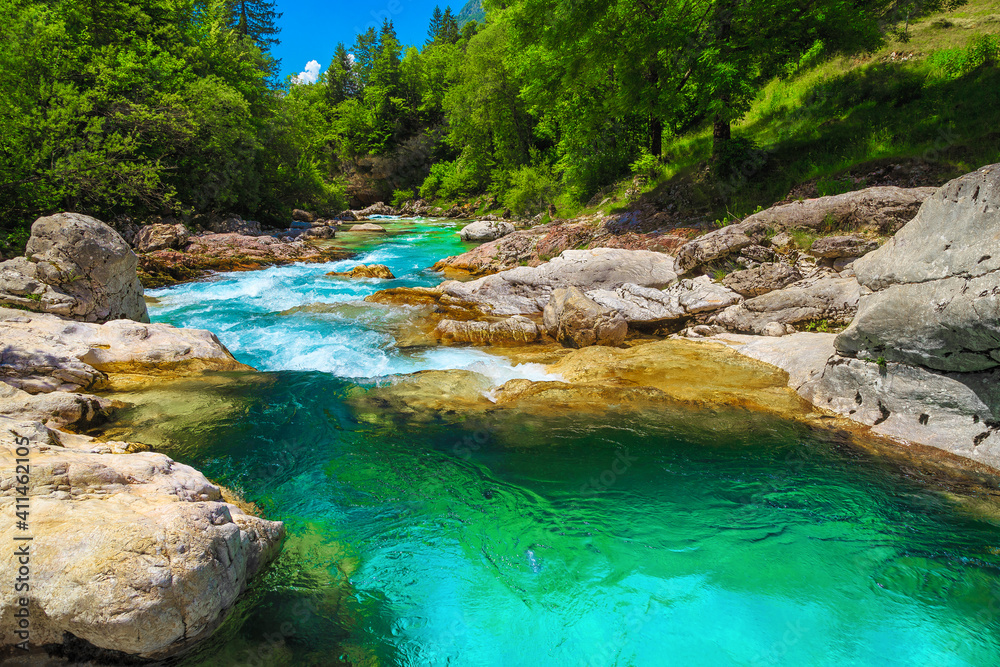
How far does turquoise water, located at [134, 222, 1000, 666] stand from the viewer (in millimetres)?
3629

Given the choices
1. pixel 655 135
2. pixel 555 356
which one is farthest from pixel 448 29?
pixel 555 356

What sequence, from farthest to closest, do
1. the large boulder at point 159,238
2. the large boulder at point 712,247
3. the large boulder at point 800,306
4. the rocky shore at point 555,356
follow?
the large boulder at point 159,238 → the large boulder at point 712,247 → the large boulder at point 800,306 → the rocky shore at point 555,356

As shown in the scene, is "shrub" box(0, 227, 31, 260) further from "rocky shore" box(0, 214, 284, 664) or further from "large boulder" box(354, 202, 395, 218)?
"large boulder" box(354, 202, 395, 218)

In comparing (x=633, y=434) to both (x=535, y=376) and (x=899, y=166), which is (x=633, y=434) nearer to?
(x=535, y=376)

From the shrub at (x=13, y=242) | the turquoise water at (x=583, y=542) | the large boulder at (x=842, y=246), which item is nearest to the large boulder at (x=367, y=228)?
the shrub at (x=13, y=242)

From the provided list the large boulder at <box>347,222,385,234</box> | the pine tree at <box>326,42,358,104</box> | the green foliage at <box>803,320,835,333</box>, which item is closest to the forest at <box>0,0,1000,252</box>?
the large boulder at <box>347,222,385,234</box>

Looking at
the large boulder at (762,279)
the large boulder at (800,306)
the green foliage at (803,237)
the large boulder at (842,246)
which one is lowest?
the large boulder at (800,306)

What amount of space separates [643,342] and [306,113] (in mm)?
50456

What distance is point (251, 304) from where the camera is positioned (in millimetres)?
14289

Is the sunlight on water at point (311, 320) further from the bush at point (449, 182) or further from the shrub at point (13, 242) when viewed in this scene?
the bush at point (449, 182)

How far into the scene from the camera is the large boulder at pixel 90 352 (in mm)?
6539

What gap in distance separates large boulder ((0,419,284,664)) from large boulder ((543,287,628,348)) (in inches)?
288

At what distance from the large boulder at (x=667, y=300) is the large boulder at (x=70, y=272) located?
34.7 feet

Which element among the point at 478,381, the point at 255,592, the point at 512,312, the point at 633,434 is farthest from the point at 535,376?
the point at 255,592
